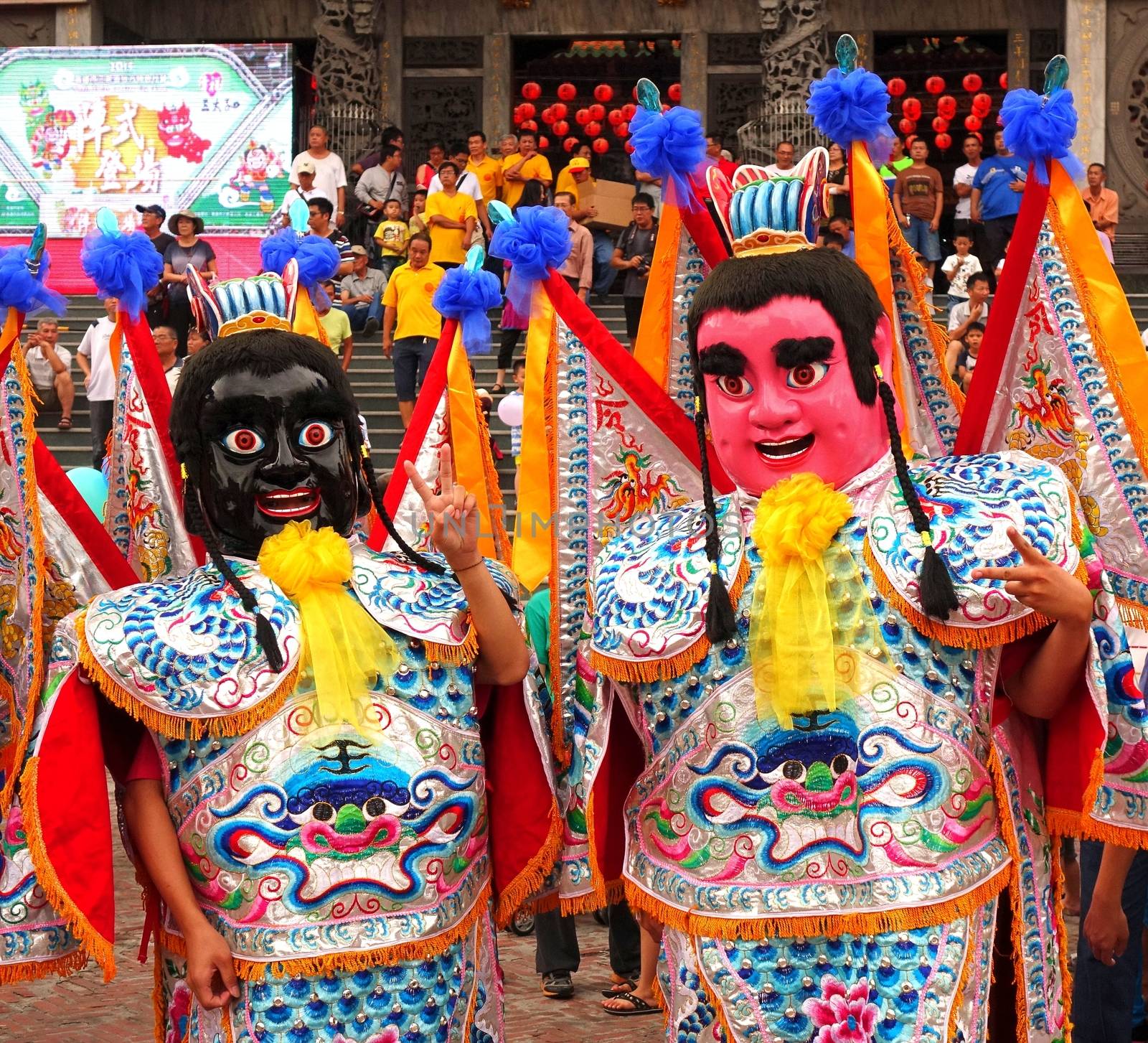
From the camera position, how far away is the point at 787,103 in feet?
51.1

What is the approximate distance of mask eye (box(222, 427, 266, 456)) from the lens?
3418mm

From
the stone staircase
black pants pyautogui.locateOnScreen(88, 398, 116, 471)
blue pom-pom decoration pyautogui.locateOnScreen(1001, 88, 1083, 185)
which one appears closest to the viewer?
blue pom-pom decoration pyautogui.locateOnScreen(1001, 88, 1083, 185)

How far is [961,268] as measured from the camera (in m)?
11.6

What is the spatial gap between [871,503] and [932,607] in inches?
11.1

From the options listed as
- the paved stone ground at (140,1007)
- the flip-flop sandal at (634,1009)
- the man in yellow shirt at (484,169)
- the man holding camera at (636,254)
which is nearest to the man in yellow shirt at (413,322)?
the man holding camera at (636,254)

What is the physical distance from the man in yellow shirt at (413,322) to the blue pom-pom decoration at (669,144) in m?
6.98

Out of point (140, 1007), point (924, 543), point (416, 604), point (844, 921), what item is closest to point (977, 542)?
point (924, 543)

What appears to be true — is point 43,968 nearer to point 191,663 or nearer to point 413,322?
point 191,663

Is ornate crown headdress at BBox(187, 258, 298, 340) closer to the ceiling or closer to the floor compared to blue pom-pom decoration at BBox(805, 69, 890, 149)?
closer to the floor

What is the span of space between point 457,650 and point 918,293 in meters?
1.41

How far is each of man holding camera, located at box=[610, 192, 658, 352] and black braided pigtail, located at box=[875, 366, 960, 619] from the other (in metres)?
8.45

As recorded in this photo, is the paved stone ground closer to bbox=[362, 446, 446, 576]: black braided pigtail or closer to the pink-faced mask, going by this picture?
bbox=[362, 446, 446, 576]: black braided pigtail

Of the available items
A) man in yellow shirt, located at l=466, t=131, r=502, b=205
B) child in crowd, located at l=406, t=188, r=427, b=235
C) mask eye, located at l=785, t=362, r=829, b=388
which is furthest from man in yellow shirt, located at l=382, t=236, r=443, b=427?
mask eye, located at l=785, t=362, r=829, b=388

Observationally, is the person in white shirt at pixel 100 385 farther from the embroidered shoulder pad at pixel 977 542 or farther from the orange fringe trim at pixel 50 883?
the embroidered shoulder pad at pixel 977 542
